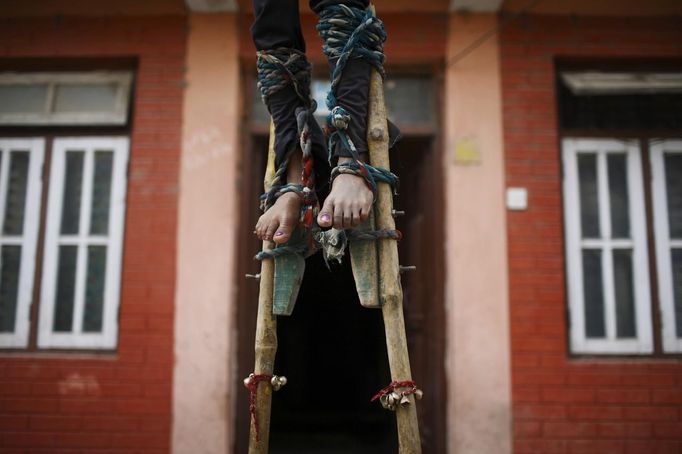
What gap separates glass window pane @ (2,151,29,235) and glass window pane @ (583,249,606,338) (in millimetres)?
4437

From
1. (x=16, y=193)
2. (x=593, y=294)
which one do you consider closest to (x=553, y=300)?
(x=593, y=294)

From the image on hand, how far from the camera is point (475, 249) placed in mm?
4035

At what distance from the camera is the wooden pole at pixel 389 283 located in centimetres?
139

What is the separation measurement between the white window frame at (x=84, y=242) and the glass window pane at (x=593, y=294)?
358cm

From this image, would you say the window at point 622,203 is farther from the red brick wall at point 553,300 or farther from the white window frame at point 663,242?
the red brick wall at point 553,300

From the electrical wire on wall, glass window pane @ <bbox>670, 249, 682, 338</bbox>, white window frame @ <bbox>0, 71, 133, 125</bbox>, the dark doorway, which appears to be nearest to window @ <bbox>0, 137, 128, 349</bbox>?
white window frame @ <bbox>0, 71, 133, 125</bbox>

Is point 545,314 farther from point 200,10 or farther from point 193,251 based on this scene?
point 200,10

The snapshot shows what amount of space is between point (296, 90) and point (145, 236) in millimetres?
2879

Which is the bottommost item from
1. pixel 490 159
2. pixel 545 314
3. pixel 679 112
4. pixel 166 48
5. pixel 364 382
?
pixel 364 382

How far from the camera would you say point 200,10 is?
4.27m

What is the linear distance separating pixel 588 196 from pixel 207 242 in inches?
117

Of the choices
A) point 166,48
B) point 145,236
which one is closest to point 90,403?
point 145,236

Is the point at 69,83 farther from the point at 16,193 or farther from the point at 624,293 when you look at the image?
the point at 624,293

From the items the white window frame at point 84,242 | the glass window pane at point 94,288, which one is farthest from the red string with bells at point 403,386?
the glass window pane at point 94,288
